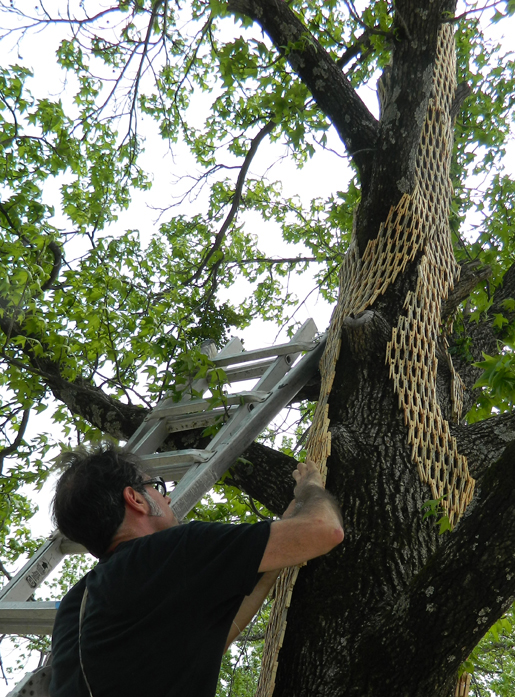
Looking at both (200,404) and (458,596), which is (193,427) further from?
(458,596)

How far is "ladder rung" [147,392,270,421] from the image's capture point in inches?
118

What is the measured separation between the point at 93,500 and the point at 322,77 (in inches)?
112

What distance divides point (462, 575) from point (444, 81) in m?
3.21

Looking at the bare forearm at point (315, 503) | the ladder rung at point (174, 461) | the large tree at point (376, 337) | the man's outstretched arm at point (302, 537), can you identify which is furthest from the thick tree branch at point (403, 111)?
the man's outstretched arm at point (302, 537)

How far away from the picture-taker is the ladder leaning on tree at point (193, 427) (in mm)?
2275

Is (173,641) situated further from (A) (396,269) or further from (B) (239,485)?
(A) (396,269)

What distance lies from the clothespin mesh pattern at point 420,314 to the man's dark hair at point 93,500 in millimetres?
772

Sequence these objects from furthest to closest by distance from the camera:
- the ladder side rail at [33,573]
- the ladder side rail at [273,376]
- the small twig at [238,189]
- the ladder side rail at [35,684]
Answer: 1. the small twig at [238,189]
2. the ladder side rail at [273,376]
3. the ladder side rail at [33,573]
4. the ladder side rail at [35,684]

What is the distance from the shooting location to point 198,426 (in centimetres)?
325

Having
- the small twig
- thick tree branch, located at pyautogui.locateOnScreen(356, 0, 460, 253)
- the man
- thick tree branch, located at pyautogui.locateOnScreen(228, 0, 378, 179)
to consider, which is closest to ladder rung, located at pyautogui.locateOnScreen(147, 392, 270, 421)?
thick tree branch, located at pyautogui.locateOnScreen(356, 0, 460, 253)

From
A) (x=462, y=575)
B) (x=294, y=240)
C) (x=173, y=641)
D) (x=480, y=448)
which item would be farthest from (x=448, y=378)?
(x=294, y=240)

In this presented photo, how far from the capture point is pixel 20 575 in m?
2.57

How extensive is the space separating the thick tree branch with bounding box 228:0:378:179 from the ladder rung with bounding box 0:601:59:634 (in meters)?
2.79

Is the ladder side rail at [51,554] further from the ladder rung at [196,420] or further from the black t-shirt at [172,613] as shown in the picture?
the black t-shirt at [172,613]
